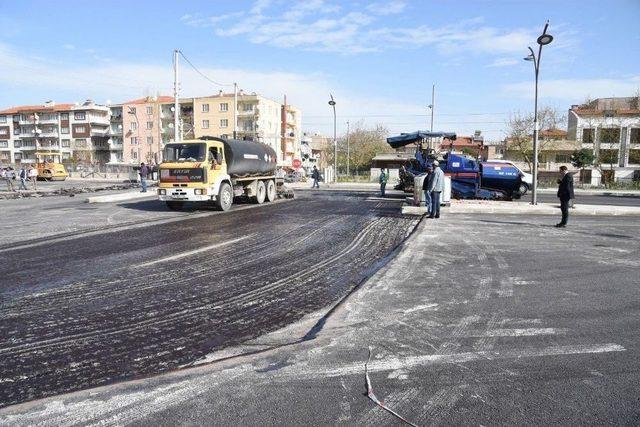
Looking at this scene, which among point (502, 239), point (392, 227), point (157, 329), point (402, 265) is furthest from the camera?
point (392, 227)

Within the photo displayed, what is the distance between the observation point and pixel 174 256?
824cm

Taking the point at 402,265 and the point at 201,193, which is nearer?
the point at 402,265

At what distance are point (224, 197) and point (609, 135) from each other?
42.5m

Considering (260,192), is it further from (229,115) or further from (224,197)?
(229,115)

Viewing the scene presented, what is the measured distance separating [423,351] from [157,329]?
2.60 meters

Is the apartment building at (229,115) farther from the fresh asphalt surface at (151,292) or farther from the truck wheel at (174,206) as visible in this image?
the fresh asphalt surface at (151,292)

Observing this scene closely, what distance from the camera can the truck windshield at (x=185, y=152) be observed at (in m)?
15.9

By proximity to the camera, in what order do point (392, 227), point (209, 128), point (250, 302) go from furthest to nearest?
point (209, 128), point (392, 227), point (250, 302)

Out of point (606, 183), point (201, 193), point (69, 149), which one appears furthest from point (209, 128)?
point (201, 193)

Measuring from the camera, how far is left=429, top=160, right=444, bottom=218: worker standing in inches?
530

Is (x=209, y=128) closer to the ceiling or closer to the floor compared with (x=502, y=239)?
closer to the ceiling

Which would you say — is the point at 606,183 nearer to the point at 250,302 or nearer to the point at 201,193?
the point at 201,193

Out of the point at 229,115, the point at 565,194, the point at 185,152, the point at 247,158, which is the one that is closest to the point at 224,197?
the point at 185,152

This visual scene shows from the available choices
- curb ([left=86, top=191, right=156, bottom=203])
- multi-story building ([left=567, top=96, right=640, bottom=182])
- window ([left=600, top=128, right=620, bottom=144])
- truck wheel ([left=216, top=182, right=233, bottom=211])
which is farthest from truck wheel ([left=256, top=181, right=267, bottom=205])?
multi-story building ([left=567, top=96, right=640, bottom=182])
